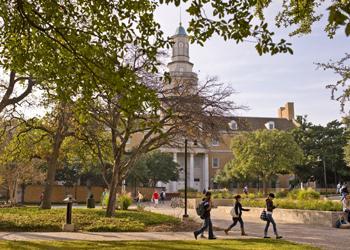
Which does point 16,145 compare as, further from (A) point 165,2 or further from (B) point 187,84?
(A) point 165,2

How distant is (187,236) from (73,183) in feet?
142

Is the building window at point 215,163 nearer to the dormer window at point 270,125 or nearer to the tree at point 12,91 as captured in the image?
the dormer window at point 270,125

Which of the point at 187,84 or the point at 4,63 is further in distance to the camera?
the point at 187,84

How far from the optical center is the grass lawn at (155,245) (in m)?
12.2

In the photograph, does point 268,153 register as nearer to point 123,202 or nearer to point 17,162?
point 123,202

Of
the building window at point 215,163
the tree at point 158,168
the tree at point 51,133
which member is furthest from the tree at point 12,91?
the building window at point 215,163

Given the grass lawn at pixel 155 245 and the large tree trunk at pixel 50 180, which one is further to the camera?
the large tree trunk at pixel 50 180

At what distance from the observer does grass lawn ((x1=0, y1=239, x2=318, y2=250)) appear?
12.2 m

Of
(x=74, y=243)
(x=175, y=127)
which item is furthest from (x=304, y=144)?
(x=74, y=243)

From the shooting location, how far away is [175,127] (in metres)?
20.6

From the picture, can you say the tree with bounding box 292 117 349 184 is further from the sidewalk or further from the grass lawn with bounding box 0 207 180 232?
the sidewalk

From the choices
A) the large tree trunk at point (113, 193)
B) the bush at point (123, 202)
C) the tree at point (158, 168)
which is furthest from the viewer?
the tree at point (158, 168)

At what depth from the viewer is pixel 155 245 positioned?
1265cm

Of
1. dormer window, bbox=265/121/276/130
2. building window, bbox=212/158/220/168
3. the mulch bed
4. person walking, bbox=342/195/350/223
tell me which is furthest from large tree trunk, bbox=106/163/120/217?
dormer window, bbox=265/121/276/130
